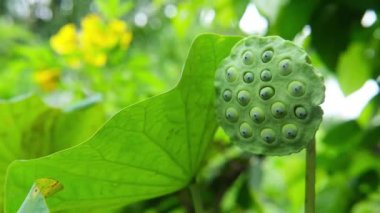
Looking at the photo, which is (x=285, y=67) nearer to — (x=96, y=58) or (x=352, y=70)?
(x=352, y=70)

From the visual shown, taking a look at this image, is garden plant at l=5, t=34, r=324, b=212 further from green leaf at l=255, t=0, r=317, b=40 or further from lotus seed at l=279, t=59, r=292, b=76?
green leaf at l=255, t=0, r=317, b=40

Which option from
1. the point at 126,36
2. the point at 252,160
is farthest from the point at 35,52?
the point at 252,160

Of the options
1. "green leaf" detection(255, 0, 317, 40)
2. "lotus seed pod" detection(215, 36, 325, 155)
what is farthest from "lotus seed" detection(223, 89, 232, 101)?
"green leaf" detection(255, 0, 317, 40)

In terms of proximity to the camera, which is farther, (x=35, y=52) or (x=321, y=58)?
(x=35, y=52)

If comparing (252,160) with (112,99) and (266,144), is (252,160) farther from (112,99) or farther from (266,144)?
(266,144)

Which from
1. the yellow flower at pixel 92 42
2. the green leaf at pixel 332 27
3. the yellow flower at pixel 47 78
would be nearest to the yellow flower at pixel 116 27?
the yellow flower at pixel 92 42

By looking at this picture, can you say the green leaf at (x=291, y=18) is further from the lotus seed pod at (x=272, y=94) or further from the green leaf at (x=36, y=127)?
the lotus seed pod at (x=272, y=94)

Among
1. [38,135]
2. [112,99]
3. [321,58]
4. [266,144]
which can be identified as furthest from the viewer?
[112,99]
